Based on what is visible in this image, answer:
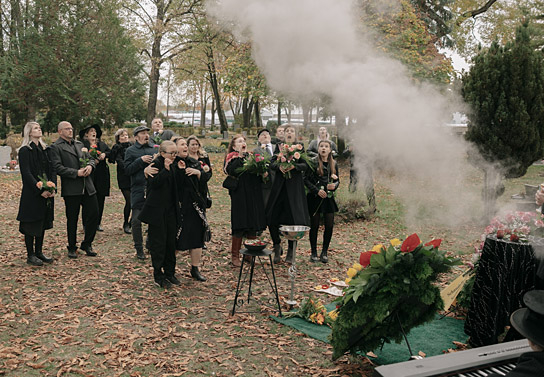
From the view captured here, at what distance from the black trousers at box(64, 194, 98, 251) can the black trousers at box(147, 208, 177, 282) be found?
1.90m

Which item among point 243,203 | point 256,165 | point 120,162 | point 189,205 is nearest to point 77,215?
point 120,162

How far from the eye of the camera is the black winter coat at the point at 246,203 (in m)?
7.47

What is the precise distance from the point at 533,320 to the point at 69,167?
7.34m

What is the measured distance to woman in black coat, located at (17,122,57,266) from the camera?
7.25 meters

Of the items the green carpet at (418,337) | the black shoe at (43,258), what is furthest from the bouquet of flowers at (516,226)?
the black shoe at (43,258)

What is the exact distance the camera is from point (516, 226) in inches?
195

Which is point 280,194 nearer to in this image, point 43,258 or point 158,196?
point 158,196

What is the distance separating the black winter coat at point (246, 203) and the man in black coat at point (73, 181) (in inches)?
98.8

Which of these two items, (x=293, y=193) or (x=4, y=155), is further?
(x=4, y=155)

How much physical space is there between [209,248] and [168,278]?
218 centimetres

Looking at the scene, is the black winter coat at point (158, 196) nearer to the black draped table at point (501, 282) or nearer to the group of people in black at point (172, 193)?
the group of people in black at point (172, 193)

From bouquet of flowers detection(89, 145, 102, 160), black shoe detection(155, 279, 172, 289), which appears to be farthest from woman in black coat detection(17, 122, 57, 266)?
black shoe detection(155, 279, 172, 289)

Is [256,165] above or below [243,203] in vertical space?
above

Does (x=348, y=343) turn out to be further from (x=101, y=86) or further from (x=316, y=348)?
(x=101, y=86)
